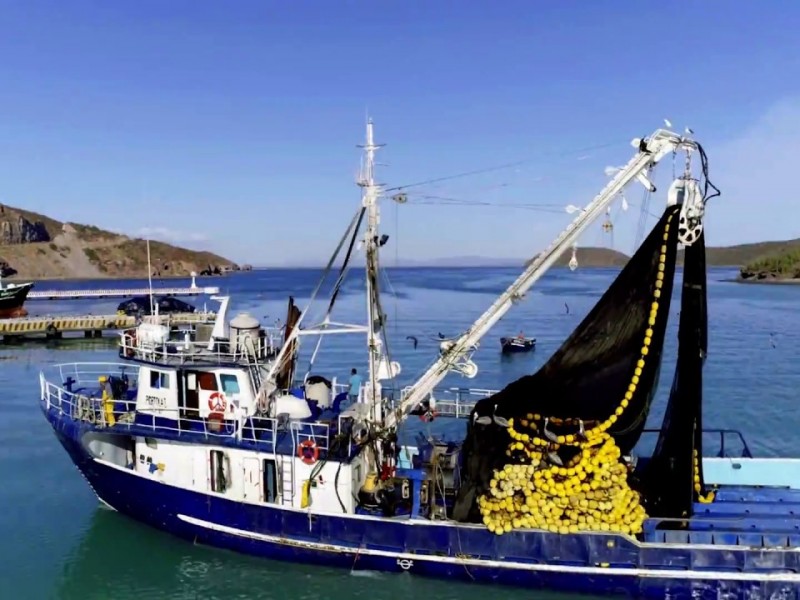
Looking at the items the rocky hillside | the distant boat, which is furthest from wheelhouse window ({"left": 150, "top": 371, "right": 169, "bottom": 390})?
the rocky hillside

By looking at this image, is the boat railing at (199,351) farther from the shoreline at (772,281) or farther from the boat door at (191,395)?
the shoreline at (772,281)

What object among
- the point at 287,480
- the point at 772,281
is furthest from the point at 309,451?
the point at 772,281

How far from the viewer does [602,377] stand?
11133 mm

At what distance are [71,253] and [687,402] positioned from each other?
605 ft

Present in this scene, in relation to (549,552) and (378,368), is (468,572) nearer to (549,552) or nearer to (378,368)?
(549,552)

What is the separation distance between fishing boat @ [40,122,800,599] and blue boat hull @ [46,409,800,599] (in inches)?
1.3

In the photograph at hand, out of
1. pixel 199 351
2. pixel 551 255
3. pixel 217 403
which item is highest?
pixel 551 255

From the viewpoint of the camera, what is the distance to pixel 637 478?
1209cm

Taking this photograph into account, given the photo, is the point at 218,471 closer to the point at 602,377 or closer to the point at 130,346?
the point at 130,346

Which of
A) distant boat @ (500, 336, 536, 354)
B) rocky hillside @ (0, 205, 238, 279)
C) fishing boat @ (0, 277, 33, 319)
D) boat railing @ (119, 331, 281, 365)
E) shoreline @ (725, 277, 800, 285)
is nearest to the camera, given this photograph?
boat railing @ (119, 331, 281, 365)

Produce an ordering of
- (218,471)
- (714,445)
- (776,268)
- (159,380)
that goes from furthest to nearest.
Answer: (776,268), (714,445), (159,380), (218,471)

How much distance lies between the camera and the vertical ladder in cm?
1230

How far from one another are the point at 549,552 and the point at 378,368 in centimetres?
446

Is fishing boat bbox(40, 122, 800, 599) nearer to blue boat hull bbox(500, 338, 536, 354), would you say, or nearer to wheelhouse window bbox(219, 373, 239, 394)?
wheelhouse window bbox(219, 373, 239, 394)
